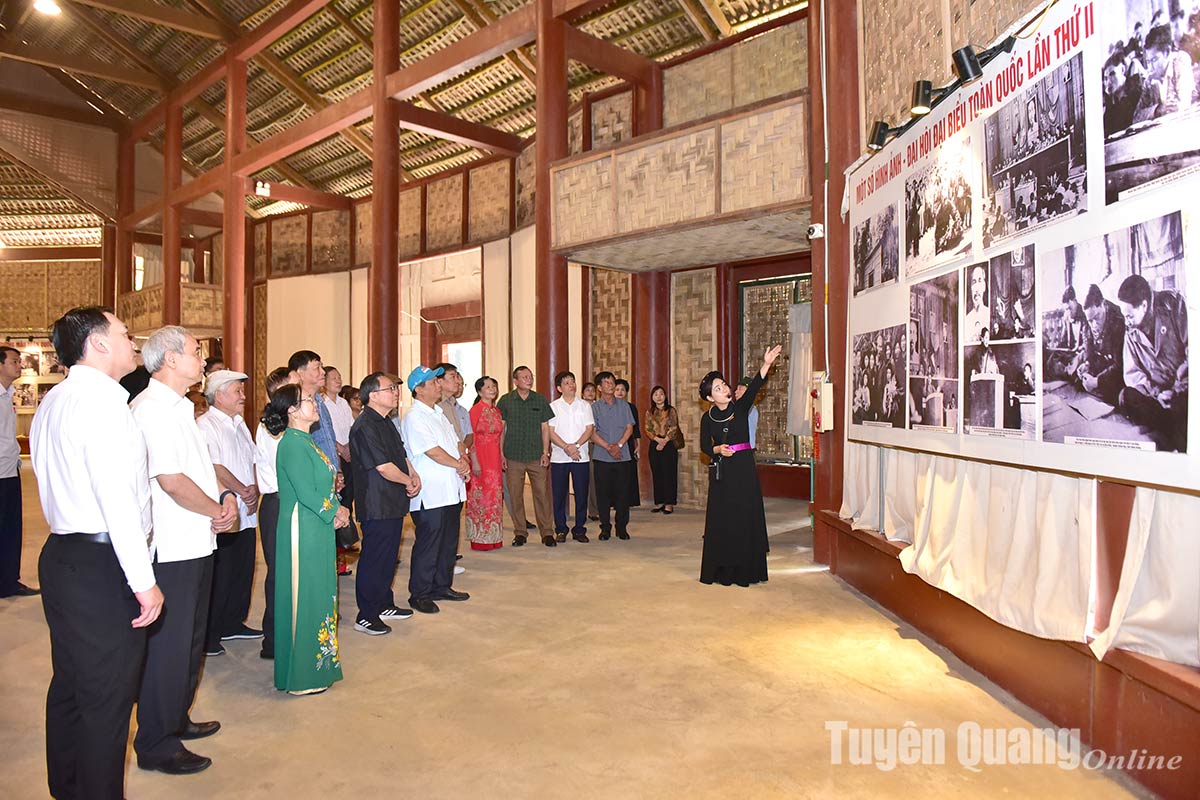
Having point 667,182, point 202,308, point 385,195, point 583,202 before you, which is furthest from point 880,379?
point 202,308

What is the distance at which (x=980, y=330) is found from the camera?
3268 mm

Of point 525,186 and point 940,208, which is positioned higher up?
point 525,186

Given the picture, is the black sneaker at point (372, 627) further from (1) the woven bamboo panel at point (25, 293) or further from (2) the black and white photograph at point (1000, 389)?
(1) the woven bamboo panel at point (25, 293)

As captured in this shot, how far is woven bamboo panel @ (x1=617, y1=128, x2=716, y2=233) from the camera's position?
20.4ft

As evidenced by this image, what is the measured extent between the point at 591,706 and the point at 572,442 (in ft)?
12.4

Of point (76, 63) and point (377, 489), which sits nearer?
point (377, 489)

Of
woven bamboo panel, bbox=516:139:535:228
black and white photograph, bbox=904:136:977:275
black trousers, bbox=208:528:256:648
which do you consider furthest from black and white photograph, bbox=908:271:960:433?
woven bamboo panel, bbox=516:139:535:228

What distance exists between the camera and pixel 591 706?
3.10 m

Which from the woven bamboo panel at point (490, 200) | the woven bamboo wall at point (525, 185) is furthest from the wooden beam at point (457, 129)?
the woven bamboo panel at point (490, 200)

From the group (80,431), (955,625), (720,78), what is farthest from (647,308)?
(80,431)

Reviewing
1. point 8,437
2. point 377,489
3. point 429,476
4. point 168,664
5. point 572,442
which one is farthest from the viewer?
point 572,442

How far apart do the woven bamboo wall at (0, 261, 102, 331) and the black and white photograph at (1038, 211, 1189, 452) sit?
19.0m

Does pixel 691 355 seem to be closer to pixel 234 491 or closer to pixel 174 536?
pixel 234 491

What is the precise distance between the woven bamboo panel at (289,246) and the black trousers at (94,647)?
12.9m
